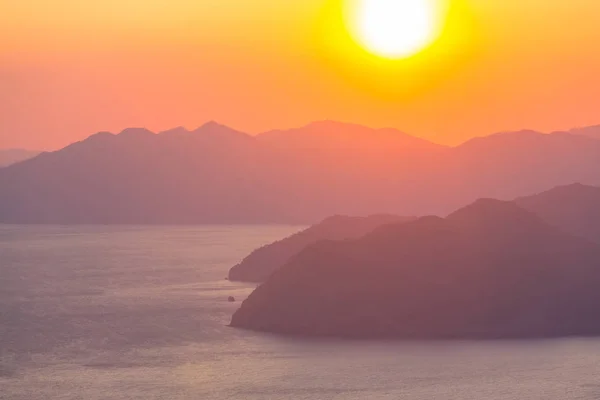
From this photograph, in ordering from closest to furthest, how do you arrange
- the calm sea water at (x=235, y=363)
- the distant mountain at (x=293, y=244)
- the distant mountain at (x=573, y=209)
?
the calm sea water at (x=235, y=363) < the distant mountain at (x=573, y=209) < the distant mountain at (x=293, y=244)

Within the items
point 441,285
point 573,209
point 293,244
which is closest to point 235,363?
point 441,285

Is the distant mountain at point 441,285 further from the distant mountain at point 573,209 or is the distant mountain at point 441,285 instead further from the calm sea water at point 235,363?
the distant mountain at point 573,209

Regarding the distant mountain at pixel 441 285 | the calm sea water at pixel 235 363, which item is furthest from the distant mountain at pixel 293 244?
the distant mountain at pixel 441 285

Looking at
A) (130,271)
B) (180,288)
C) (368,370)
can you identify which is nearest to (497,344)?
(368,370)

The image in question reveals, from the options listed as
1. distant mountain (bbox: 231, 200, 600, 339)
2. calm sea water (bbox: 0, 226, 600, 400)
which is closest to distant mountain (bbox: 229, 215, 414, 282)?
calm sea water (bbox: 0, 226, 600, 400)

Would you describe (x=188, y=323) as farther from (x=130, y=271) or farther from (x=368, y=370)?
(x=130, y=271)

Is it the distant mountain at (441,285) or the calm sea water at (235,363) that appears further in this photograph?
the distant mountain at (441,285)

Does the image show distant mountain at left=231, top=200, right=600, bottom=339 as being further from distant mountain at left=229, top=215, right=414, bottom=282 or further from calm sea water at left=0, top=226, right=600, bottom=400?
distant mountain at left=229, top=215, right=414, bottom=282
